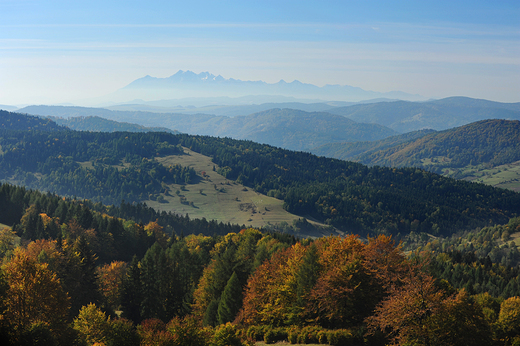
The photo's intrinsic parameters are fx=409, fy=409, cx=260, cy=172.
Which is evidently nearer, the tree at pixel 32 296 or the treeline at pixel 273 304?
the treeline at pixel 273 304

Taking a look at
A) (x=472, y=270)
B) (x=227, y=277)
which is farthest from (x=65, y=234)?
(x=472, y=270)

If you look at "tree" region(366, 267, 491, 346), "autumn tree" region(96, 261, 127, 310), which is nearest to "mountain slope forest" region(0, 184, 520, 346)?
"tree" region(366, 267, 491, 346)

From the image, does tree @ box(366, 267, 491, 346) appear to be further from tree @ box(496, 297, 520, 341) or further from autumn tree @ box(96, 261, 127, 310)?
autumn tree @ box(96, 261, 127, 310)

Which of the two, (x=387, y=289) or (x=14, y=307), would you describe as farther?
Result: (x=387, y=289)

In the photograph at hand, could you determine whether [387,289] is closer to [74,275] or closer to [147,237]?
[74,275]

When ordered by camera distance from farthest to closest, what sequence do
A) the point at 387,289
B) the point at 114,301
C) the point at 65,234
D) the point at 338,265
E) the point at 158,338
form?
the point at 65,234, the point at 114,301, the point at 338,265, the point at 387,289, the point at 158,338

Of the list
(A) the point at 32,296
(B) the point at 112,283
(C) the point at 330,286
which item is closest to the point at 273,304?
(C) the point at 330,286

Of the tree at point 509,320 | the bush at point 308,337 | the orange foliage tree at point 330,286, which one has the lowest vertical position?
the tree at point 509,320

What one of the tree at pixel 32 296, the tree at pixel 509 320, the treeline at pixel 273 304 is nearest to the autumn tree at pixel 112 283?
the treeline at pixel 273 304

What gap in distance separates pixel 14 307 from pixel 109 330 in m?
10.2

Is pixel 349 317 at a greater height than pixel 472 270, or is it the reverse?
pixel 349 317

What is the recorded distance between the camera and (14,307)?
43719mm

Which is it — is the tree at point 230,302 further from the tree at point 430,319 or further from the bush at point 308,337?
the tree at point 430,319

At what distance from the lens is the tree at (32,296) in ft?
144
